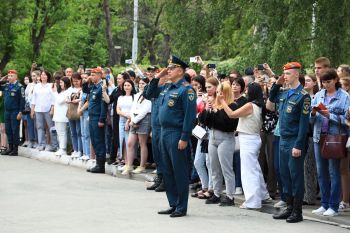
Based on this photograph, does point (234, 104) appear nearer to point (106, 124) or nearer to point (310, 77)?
point (310, 77)

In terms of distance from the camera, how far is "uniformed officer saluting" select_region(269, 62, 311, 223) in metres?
11.4

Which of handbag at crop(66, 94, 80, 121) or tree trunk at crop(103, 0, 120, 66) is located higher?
tree trunk at crop(103, 0, 120, 66)

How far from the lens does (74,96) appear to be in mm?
18391

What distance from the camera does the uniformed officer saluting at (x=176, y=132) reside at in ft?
38.9

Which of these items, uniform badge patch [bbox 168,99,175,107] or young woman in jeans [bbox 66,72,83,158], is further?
young woman in jeans [bbox 66,72,83,158]

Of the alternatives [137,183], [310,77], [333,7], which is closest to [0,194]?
[137,183]

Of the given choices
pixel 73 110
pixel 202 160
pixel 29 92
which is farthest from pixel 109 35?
pixel 202 160

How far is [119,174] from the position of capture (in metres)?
16.9

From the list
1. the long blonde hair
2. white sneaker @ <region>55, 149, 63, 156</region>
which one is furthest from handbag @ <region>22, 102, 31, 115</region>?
the long blonde hair

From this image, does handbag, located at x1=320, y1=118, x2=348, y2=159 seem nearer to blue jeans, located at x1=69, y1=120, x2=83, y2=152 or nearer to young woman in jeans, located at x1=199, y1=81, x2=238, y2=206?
young woman in jeans, located at x1=199, y1=81, x2=238, y2=206

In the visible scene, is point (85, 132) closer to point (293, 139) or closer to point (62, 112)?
point (62, 112)

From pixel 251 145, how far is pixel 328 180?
4.28 ft

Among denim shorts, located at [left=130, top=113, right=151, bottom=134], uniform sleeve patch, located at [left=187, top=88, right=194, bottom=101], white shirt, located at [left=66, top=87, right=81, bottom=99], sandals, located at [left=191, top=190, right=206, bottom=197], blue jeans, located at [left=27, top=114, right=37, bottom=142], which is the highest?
uniform sleeve patch, located at [left=187, top=88, right=194, bottom=101]

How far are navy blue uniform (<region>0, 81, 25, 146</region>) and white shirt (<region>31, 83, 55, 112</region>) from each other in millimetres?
869
